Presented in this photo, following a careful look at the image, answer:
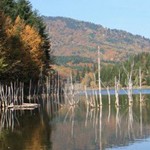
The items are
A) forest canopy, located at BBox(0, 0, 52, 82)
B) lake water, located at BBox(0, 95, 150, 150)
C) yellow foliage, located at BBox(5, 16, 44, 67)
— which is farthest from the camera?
yellow foliage, located at BBox(5, 16, 44, 67)

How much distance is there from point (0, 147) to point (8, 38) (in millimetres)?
32827

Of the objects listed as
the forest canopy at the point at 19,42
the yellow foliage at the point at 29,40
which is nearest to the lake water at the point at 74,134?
the forest canopy at the point at 19,42

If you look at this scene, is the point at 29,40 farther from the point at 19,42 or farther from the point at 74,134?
the point at 74,134

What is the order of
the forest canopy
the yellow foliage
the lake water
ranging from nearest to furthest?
the lake water → the forest canopy → the yellow foliage

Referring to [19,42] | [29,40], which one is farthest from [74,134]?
[29,40]

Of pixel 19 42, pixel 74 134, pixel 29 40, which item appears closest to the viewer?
pixel 74 134

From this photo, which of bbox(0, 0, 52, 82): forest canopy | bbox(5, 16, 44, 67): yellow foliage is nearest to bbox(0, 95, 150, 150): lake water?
bbox(0, 0, 52, 82): forest canopy

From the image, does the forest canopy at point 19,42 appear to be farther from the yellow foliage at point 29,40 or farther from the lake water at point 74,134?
the lake water at point 74,134

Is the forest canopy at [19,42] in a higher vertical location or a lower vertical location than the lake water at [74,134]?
higher

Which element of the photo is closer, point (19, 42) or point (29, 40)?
Answer: point (19, 42)

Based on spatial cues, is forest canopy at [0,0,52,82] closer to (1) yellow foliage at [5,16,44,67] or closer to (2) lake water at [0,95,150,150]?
(1) yellow foliage at [5,16,44,67]

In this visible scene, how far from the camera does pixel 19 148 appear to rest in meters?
26.9

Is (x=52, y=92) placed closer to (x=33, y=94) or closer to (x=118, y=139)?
(x=33, y=94)

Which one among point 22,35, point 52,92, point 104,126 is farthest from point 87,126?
point 52,92
